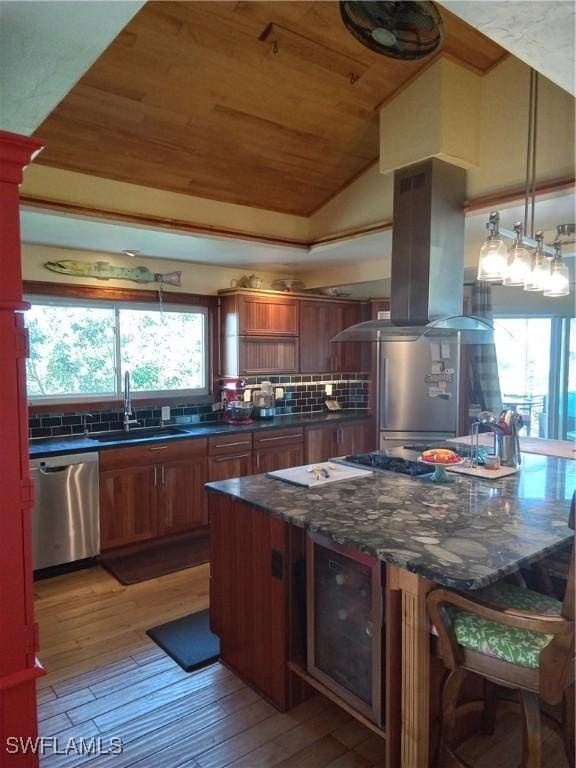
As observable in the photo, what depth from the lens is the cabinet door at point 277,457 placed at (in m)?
4.56

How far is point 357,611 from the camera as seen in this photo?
1938 mm

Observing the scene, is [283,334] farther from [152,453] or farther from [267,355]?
[152,453]

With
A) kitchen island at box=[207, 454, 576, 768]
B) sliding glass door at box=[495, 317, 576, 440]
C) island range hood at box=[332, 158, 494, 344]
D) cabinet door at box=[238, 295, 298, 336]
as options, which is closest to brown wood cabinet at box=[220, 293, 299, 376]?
cabinet door at box=[238, 295, 298, 336]

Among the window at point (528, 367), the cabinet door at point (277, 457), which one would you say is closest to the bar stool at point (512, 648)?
Answer: the cabinet door at point (277, 457)

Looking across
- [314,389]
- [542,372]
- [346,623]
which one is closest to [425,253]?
[346,623]

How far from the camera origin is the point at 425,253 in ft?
9.59

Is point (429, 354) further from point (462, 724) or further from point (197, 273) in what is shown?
point (462, 724)

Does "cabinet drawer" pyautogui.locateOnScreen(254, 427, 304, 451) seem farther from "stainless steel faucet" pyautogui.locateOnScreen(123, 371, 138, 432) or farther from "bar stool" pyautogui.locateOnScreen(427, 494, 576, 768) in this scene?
"bar stool" pyautogui.locateOnScreen(427, 494, 576, 768)

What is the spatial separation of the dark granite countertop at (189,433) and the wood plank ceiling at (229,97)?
186 centimetres

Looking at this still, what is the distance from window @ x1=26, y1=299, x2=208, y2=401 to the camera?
13.0ft

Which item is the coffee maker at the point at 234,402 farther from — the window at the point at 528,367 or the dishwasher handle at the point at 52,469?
the window at the point at 528,367

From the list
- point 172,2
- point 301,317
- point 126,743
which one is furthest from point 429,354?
point 126,743

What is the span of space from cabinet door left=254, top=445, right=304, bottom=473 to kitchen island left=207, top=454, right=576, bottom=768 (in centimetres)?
194

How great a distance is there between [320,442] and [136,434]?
6.01 feet
